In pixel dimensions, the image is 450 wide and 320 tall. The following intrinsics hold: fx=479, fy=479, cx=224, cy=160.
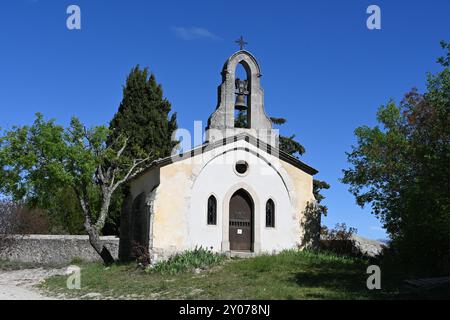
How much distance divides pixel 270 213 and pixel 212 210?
2734 mm

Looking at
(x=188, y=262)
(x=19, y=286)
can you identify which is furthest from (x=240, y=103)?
(x=19, y=286)

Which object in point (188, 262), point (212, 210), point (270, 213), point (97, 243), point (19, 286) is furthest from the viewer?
point (97, 243)

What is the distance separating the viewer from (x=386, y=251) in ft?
78.5

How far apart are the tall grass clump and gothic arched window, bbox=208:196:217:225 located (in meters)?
1.54

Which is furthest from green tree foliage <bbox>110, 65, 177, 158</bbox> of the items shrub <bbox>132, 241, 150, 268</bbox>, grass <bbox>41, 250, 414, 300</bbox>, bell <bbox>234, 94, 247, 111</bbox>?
grass <bbox>41, 250, 414, 300</bbox>

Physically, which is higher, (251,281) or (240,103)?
(240,103)

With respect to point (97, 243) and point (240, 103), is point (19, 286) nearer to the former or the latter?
point (97, 243)

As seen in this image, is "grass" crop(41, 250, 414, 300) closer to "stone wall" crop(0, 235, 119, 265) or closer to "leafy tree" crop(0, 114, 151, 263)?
"leafy tree" crop(0, 114, 151, 263)

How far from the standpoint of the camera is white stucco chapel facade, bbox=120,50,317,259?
2016 cm

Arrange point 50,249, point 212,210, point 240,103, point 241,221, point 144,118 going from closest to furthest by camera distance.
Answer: point 212,210 < point 241,221 < point 240,103 < point 50,249 < point 144,118

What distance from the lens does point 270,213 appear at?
855 inches

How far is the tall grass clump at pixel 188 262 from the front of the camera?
17844 millimetres
